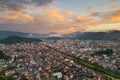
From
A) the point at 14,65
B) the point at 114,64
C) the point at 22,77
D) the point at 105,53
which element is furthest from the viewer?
the point at 105,53

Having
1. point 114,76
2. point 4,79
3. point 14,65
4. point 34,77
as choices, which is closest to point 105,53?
point 114,76

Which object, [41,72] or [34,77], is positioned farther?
[41,72]

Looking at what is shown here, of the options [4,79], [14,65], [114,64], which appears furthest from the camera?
[114,64]

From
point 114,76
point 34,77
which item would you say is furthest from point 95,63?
point 34,77

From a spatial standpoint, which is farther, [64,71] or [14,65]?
[14,65]

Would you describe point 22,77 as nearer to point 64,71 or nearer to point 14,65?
point 64,71

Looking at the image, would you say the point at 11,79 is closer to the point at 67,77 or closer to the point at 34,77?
the point at 34,77

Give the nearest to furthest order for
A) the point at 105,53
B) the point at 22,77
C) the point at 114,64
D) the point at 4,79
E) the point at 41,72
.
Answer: the point at 4,79
the point at 22,77
the point at 41,72
the point at 114,64
the point at 105,53

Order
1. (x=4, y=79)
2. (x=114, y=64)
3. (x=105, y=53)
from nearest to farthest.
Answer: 1. (x=4, y=79)
2. (x=114, y=64)
3. (x=105, y=53)

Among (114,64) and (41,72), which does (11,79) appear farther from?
(114,64)
